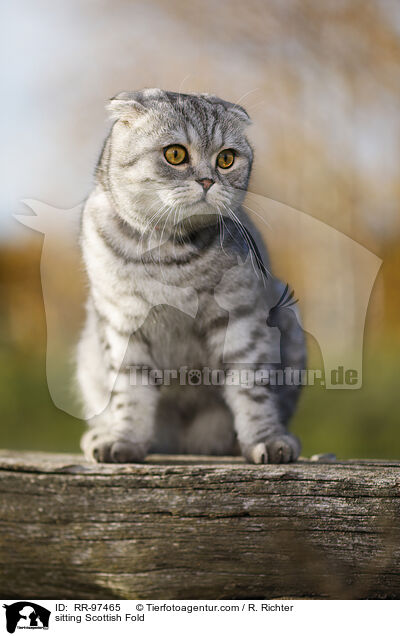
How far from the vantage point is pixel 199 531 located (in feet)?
3.83

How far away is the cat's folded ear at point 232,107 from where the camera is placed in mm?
1124

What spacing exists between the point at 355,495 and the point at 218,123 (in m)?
0.69

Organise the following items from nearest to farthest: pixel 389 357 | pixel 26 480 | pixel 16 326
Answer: pixel 26 480 → pixel 389 357 → pixel 16 326

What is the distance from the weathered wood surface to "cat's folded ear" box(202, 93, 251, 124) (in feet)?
2.03

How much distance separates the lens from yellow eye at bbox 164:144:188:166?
113cm

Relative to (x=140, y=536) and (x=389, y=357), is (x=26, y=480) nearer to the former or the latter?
(x=140, y=536)

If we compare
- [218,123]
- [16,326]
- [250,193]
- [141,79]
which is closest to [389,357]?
[250,193]

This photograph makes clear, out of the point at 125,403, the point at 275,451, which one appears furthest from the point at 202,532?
the point at 125,403
